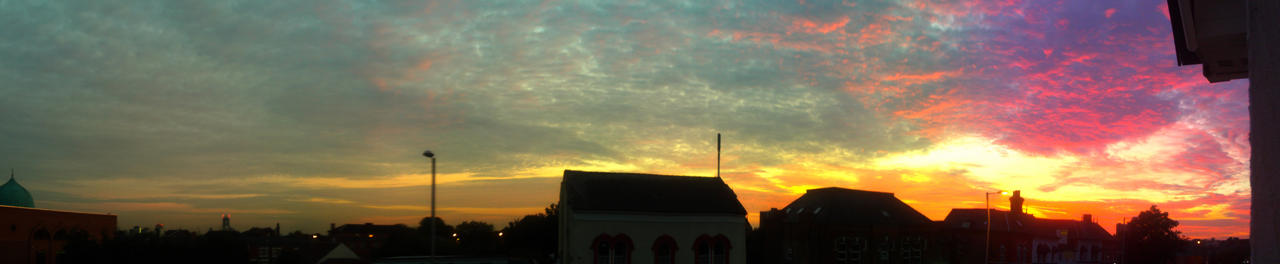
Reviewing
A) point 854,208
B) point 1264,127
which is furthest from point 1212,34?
point 854,208

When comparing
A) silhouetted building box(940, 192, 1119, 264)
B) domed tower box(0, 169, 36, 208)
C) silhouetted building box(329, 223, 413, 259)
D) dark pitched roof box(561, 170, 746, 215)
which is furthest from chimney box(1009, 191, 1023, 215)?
domed tower box(0, 169, 36, 208)

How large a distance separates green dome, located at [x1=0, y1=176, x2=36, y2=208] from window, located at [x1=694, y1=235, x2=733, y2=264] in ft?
203

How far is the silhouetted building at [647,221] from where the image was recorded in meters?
41.9

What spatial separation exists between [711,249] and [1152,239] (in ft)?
254

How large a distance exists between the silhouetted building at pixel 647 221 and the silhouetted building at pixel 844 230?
46.7 ft

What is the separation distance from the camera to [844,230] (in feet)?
190

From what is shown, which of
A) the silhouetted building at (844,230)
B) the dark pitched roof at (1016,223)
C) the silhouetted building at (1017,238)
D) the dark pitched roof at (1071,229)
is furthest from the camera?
the dark pitched roof at (1071,229)

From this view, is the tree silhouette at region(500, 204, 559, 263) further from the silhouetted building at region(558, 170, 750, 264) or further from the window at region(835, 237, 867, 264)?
the window at region(835, 237, 867, 264)

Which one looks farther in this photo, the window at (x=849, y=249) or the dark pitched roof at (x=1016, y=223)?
the dark pitched roof at (x=1016, y=223)

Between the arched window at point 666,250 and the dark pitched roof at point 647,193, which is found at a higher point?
the dark pitched roof at point 647,193

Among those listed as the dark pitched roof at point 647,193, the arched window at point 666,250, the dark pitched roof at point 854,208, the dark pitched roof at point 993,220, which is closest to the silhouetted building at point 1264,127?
the dark pitched roof at point 647,193

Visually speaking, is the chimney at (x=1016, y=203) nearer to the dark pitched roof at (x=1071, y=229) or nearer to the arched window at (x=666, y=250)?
the dark pitched roof at (x=1071, y=229)

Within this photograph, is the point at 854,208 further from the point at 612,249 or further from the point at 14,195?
the point at 14,195

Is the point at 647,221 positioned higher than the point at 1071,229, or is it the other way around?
the point at 647,221
